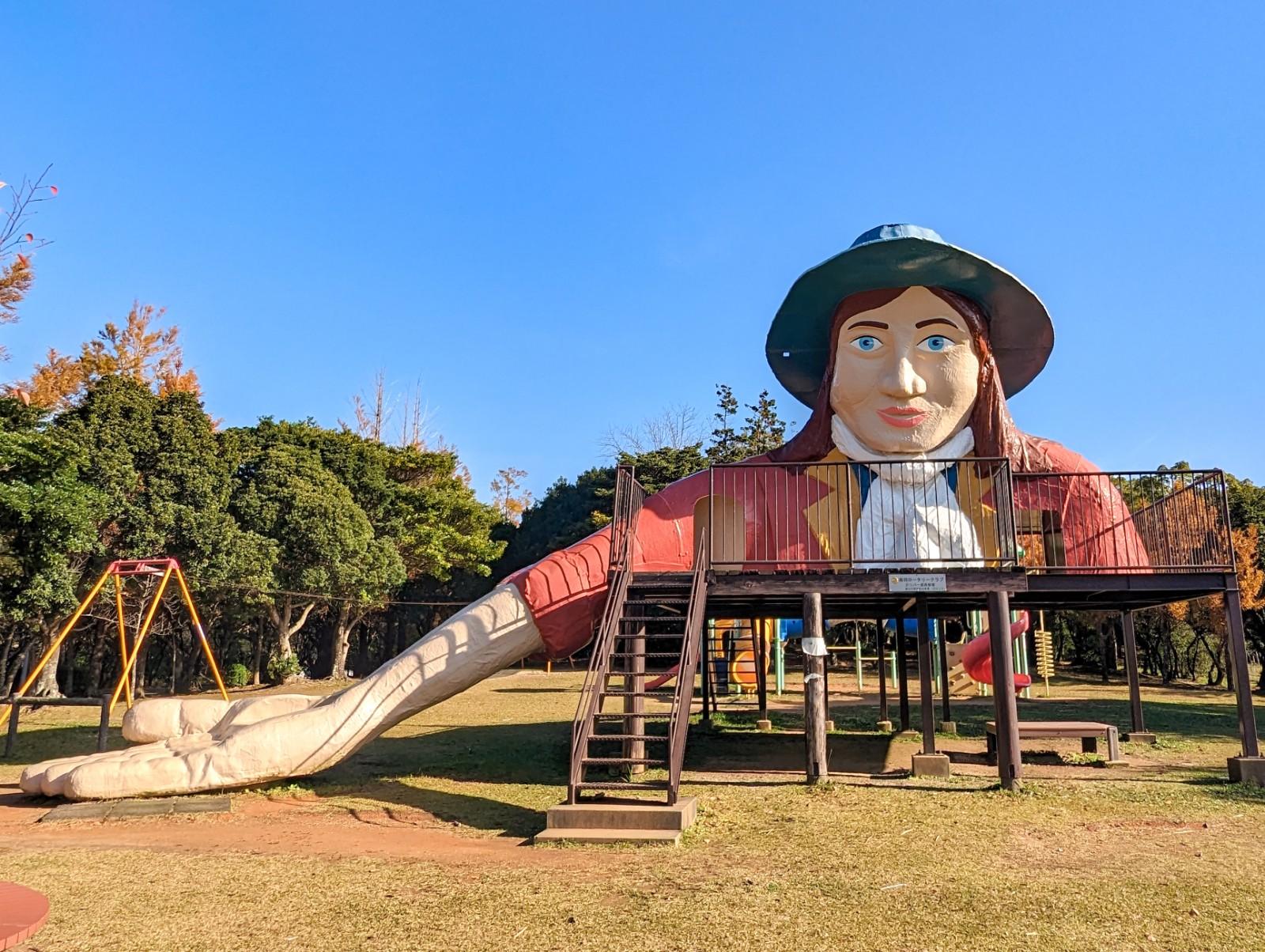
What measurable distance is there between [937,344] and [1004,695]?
14.0 ft

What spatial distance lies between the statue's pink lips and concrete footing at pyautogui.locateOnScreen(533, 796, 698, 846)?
5.75 m

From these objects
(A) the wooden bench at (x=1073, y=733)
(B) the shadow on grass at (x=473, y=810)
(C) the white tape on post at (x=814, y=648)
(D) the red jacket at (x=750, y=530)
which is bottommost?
(B) the shadow on grass at (x=473, y=810)

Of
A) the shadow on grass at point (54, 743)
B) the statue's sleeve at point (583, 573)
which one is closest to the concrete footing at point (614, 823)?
the statue's sleeve at point (583, 573)

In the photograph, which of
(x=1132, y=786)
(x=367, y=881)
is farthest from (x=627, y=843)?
(x=1132, y=786)

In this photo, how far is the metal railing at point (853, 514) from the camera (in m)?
11.0

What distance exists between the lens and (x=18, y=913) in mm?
4328

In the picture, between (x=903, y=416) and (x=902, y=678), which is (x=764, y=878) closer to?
(x=903, y=416)

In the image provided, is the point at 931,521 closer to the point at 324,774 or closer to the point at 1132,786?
the point at 1132,786

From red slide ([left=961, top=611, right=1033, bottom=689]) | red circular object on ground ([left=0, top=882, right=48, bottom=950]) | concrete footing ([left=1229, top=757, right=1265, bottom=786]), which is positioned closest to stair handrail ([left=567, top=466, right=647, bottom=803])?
red circular object on ground ([left=0, top=882, right=48, bottom=950])

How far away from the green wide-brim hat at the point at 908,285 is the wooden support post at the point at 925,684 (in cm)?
355

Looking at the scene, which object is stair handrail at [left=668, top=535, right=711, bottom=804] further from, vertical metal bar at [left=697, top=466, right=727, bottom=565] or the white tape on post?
the white tape on post

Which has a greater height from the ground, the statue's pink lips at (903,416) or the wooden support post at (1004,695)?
the statue's pink lips at (903,416)

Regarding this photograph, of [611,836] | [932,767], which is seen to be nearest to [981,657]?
[932,767]

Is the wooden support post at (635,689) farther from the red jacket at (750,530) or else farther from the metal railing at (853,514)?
the metal railing at (853,514)
